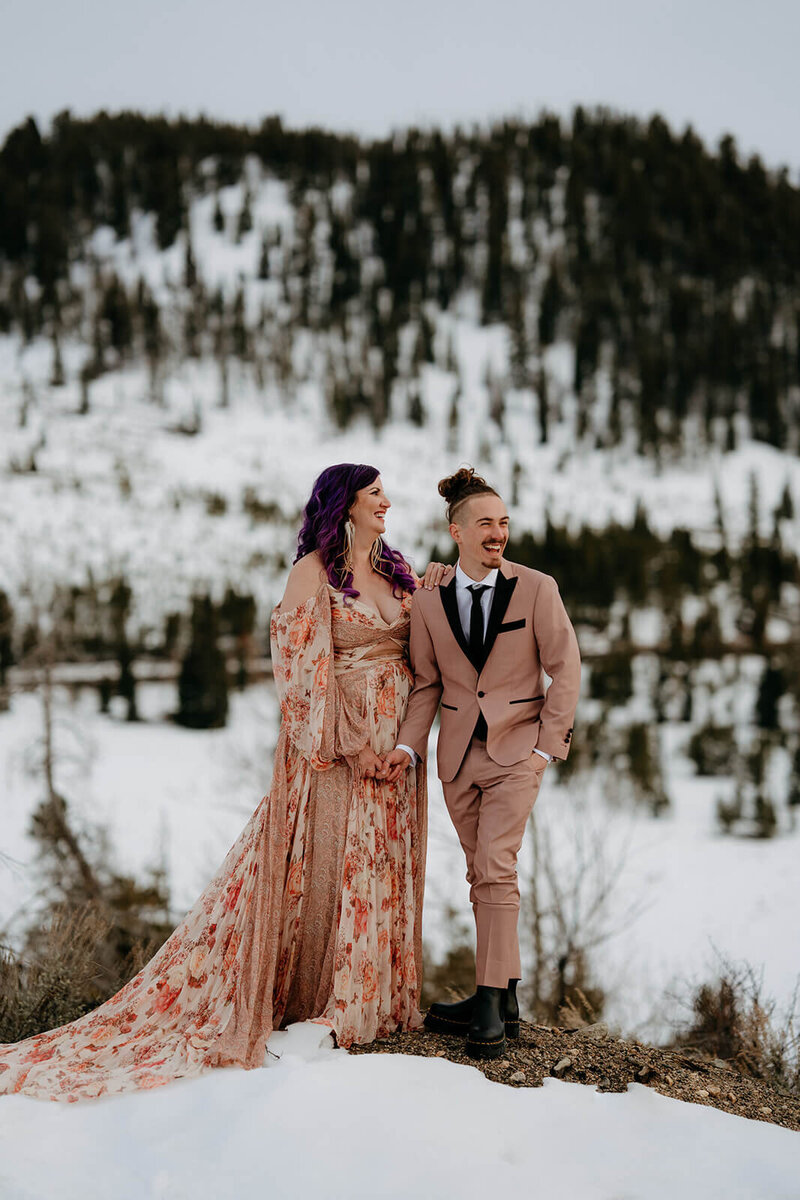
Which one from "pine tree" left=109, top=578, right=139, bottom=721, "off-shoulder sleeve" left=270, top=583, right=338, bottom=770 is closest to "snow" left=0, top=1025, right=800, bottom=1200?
"off-shoulder sleeve" left=270, top=583, right=338, bottom=770

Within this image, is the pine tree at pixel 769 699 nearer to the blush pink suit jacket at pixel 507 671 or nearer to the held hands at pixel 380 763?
the blush pink suit jacket at pixel 507 671

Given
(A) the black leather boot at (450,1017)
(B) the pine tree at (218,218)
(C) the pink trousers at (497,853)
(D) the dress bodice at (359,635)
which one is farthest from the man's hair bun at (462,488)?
(B) the pine tree at (218,218)

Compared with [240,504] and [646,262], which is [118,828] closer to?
[240,504]

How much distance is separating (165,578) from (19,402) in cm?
2814

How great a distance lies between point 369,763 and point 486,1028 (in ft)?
3.42

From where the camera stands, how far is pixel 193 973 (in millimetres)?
3945

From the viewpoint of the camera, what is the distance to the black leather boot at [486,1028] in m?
3.68

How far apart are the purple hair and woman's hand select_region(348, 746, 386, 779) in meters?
0.62

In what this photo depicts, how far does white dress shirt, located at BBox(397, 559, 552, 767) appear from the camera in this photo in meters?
3.91

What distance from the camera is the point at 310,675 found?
394 cm

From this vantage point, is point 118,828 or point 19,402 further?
point 19,402

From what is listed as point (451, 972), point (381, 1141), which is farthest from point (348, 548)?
point (451, 972)

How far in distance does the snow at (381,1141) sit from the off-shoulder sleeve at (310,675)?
112cm

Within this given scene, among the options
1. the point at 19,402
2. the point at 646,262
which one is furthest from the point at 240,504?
the point at 646,262
